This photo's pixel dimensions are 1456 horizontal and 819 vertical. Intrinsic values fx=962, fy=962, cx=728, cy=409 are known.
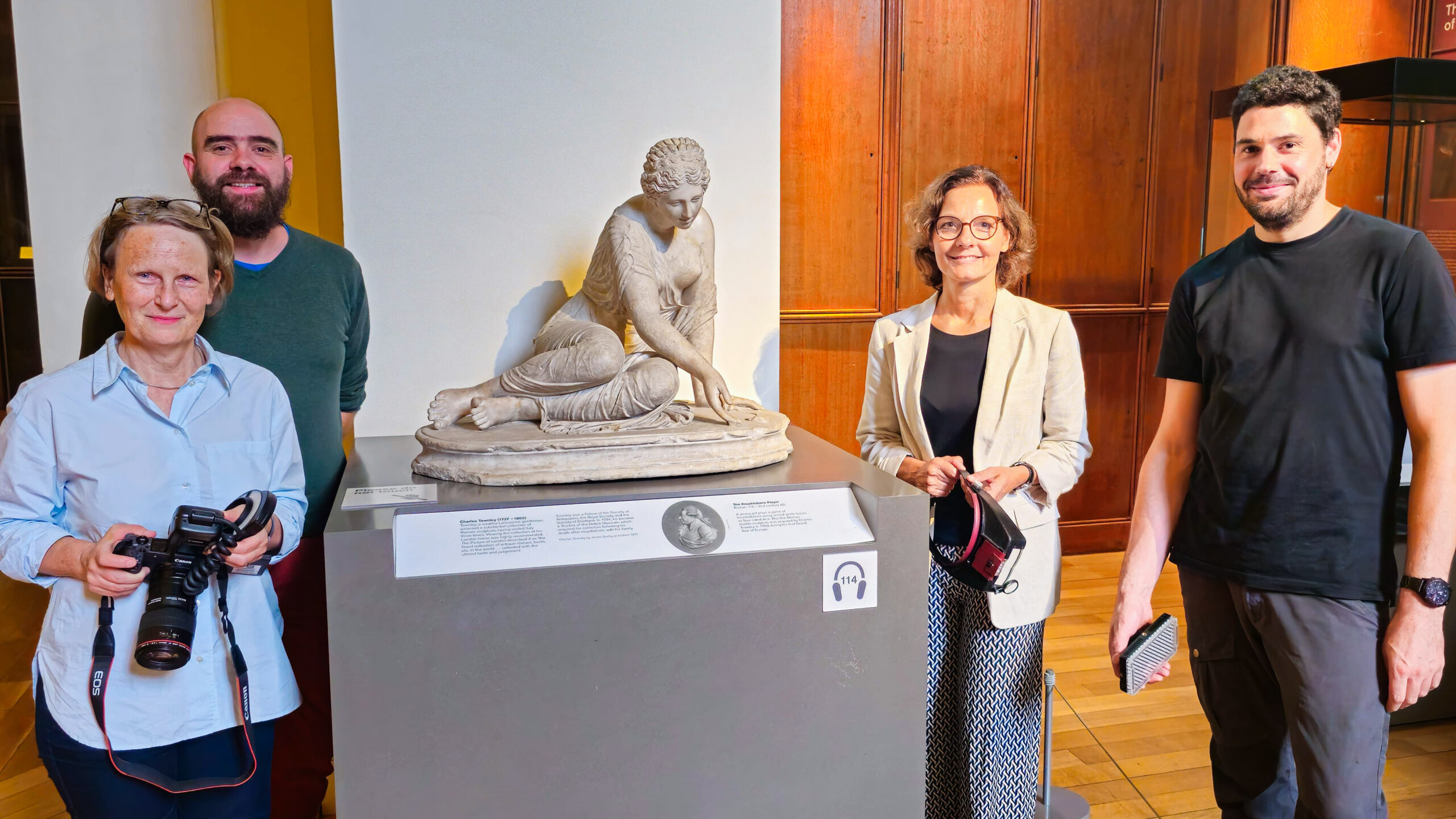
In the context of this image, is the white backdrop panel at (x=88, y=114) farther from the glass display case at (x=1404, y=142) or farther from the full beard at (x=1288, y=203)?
the glass display case at (x=1404, y=142)

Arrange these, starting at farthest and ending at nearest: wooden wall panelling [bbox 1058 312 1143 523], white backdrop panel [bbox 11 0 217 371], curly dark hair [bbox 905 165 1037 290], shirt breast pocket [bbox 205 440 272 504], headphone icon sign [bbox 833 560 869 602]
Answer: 1. wooden wall panelling [bbox 1058 312 1143 523]
2. white backdrop panel [bbox 11 0 217 371]
3. curly dark hair [bbox 905 165 1037 290]
4. headphone icon sign [bbox 833 560 869 602]
5. shirt breast pocket [bbox 205 440 272 504]

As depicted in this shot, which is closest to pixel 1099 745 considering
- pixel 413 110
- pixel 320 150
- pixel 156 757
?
pixel 156 757

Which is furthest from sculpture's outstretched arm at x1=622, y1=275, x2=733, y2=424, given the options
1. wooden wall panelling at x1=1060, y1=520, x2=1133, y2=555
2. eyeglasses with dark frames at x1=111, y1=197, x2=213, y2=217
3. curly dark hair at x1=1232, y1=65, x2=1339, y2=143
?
wooden wall panelling at x1=1060, y1=520, x2=1133, y2=555

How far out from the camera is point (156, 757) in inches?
68.0

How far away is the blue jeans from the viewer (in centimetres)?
169

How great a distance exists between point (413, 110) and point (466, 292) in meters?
0.57

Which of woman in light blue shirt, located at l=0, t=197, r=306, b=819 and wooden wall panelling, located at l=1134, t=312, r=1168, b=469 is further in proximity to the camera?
wooden wall panelling, located at l=1134, t=312, r=1168, b=469

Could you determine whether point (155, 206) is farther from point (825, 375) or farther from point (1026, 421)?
point (825, 375)

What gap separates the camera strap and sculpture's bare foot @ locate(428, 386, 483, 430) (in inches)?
29.3

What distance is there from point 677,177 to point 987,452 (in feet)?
3.29

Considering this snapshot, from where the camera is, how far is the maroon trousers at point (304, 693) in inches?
94.2

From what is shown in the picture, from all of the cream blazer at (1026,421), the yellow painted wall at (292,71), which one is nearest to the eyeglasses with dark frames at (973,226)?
the cream blazer at (1026,421)

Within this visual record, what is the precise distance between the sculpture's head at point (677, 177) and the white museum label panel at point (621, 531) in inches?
A: 30.0

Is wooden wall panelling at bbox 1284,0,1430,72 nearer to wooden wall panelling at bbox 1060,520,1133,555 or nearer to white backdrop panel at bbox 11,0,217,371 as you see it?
wooden wall panelling at bbox 1060,520,1133,555
